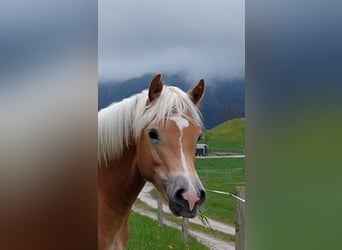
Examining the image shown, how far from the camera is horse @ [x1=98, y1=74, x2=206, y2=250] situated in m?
1.74

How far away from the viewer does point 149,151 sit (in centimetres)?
177

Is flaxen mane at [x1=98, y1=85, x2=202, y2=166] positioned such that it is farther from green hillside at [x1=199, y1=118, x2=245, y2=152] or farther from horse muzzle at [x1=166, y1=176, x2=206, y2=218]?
horse muzzle at [x1=166, y1=176, x2=206, y2=218]

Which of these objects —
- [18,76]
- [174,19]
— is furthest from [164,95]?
[18,76]

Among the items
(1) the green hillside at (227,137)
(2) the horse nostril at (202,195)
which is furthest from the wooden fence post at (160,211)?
(1) the green hillside at (227,137)

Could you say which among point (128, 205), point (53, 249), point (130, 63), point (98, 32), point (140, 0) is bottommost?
point (53, 249)

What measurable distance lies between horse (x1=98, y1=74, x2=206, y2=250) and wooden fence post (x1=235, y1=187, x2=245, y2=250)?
0.19 metres

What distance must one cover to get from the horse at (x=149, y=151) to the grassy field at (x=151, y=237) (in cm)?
3

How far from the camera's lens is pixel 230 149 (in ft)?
6.22

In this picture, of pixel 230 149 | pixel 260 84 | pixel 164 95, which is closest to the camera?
pixel 164 95

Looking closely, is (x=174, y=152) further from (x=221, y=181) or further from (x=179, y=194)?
(x=221, y=181)

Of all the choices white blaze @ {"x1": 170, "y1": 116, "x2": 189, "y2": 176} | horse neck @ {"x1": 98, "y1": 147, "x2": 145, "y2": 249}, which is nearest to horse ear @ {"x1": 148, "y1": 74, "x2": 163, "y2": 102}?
white blaze @ {"x1": 170, "y1": 116, "x2": 189, "y2": 176}

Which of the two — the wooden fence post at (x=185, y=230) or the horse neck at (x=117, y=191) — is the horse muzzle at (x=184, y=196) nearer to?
the wooden fence post at (x=185, y=230)

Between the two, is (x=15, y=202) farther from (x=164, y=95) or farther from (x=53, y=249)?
(x=164, y=95)

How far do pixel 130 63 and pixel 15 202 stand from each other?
0.72 m
